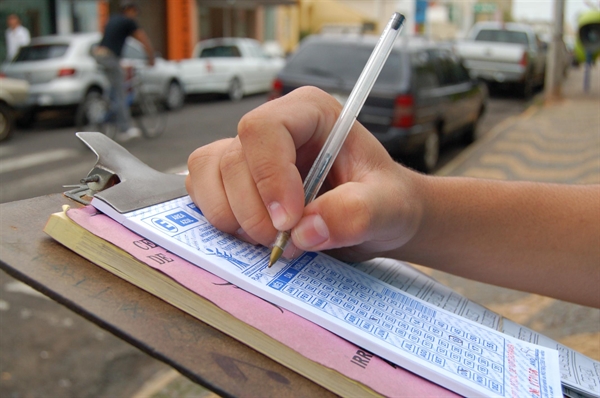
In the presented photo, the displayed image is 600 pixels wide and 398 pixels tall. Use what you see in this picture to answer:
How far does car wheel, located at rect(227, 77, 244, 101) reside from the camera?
14859 mm

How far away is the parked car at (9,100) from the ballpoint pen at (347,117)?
8.90m

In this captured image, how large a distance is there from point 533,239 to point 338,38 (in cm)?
610

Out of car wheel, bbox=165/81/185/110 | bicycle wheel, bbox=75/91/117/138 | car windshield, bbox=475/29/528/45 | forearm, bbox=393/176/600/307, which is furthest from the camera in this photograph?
car windshield, bbox=475/29/528/45

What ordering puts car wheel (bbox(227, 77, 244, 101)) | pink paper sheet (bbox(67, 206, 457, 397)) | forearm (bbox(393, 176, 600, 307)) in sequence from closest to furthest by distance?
pink paper sheet (bbox(67, 206, 457, 397)), forearm (bbox(393, 176, 600, 307)), car wheel (bbox(227, 77, 244, 101))

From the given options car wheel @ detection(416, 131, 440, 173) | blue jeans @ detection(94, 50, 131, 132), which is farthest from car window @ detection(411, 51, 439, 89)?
blue jeans @ detection(94, 50, 131, 132)

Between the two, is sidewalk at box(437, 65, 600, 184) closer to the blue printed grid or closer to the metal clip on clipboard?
the blue printed grid

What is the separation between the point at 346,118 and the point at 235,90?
47.1ft

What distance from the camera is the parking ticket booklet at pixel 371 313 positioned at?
32.0 inches

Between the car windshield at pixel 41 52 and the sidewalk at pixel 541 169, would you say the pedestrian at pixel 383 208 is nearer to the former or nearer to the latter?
the sidewalk at pixel 541 169

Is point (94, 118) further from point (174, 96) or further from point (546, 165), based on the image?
point (546, 165)

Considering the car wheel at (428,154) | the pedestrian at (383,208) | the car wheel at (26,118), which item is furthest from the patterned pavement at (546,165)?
the car wheel at (26,118)

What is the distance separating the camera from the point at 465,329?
37.9 inches

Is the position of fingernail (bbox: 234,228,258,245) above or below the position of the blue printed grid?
above

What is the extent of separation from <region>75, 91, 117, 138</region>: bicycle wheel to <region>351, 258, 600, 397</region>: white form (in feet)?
25.2
